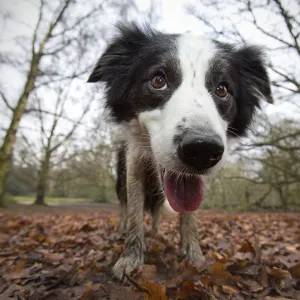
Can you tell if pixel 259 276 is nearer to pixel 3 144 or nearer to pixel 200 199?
pixel 200 199

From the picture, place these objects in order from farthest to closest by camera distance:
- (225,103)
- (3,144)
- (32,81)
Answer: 1. (32,81)
2. (3,144)
3. (225,103)

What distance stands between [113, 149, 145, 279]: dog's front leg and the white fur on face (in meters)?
0.61

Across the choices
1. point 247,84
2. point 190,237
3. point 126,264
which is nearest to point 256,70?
point 247,84

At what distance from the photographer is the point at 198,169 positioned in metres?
1.84

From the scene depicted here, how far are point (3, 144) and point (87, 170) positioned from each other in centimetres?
1350

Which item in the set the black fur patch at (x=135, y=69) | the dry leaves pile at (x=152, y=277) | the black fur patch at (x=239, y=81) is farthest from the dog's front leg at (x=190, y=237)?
the black fur patch at (x=135, y=69)

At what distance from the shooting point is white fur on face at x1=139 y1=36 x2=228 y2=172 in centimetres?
182

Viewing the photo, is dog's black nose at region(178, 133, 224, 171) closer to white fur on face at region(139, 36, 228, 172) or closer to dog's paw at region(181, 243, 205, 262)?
white fur on face at region(139, 36, 228, 172)

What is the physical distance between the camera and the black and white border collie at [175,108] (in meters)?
1.84

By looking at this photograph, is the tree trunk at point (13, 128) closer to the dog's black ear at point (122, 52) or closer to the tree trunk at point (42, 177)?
the tree trunk at point (42, 177)

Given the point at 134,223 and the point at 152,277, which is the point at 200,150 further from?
the point at 134,223

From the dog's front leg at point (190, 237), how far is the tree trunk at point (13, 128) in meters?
8.30

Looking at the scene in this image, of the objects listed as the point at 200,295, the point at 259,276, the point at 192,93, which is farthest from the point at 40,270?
the point at 192,93

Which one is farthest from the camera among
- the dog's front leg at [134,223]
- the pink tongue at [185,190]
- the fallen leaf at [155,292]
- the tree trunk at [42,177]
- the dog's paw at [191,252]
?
the tree trunk at [42,177]
